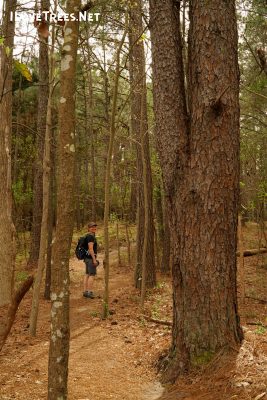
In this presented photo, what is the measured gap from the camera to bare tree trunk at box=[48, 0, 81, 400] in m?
3.65

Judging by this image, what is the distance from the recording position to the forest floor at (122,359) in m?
4.73

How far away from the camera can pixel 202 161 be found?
5.09 metres

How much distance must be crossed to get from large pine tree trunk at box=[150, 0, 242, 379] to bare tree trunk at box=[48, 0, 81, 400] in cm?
189

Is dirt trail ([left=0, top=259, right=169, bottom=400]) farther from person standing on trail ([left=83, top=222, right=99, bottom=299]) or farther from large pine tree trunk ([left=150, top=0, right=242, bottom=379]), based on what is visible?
large pine tree trunk ([left=150, top=0, right=242, bottom=379])

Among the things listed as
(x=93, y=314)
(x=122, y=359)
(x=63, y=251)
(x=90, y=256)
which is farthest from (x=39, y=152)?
(x=63, y=251)

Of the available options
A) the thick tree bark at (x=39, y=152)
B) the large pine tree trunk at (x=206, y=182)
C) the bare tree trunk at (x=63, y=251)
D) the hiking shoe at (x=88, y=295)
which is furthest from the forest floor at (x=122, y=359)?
the thick tree bark at (x=39, y=152)

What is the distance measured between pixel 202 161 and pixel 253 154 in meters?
11.7

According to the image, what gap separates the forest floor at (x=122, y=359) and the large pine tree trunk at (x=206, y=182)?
13.7 inches

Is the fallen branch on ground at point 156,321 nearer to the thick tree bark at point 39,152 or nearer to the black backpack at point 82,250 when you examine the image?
the black backpack at point 82,250

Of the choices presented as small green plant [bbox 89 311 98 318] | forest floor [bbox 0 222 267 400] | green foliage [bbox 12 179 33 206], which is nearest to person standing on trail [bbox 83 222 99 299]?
forest floor [bbox 0 222 267 400]

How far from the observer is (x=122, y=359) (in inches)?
257

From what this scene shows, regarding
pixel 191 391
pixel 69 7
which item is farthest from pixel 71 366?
pixel 69 7

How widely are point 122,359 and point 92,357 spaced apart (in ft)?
1.58

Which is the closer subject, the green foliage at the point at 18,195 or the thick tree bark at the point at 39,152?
the thick tree bark at the point at 39,152
